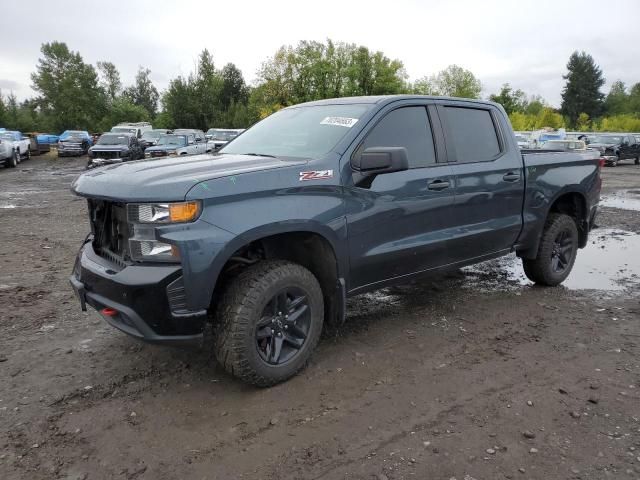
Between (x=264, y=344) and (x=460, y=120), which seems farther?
(x=460, y=120)

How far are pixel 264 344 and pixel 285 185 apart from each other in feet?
3.34

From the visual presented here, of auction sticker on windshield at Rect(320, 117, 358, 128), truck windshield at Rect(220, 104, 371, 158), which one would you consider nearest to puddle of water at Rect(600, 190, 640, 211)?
truck windshield at Rect(220, 104, 371, 158)

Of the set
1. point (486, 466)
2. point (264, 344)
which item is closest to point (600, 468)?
point (486, 466)

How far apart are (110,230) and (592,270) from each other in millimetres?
5492

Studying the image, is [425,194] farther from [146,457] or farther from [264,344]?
[146,457]

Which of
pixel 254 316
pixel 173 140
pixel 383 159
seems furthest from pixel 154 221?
pixel 173 140

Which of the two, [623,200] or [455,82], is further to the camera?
[455,82]

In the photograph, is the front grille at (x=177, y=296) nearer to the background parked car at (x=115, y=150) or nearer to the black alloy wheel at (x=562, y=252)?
the black alloy wheel at (x=562, y=252)

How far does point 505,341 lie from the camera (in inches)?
163

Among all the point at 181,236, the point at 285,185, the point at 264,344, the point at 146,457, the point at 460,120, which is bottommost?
the point at 146,457

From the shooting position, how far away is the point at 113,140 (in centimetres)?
2356

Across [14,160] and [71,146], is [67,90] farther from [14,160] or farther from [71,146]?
[14,160]

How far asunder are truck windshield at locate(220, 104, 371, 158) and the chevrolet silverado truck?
15 mm

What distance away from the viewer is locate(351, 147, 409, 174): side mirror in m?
3.42
